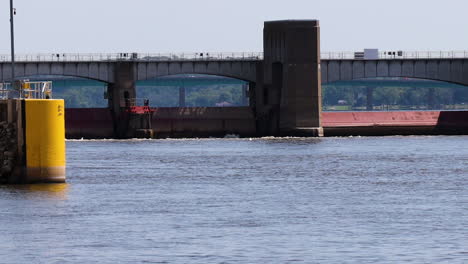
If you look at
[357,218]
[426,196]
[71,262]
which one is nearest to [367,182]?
[426,196]

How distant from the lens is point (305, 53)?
128500mm

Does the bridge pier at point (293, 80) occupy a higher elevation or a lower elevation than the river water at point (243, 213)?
higher

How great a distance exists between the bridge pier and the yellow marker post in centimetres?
7505

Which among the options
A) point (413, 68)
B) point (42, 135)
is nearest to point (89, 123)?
point (413, 68)

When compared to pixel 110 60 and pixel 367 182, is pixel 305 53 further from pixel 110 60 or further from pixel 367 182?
pixel 367 182

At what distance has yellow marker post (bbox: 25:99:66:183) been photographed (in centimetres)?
5425

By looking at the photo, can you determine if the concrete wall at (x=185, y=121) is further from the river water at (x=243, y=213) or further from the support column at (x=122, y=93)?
the river water at (x=243, y=213)

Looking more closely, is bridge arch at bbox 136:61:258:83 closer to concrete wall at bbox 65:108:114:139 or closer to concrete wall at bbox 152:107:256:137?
concrete wall at bbox 152:107:256:137

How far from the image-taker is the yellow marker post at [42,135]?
5425 cm

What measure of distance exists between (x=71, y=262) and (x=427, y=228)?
1294cm

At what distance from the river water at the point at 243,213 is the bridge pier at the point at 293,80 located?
4355 cm

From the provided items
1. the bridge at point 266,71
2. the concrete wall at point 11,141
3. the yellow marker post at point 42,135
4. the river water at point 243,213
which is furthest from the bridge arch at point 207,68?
the yellow marker post at point 42,135

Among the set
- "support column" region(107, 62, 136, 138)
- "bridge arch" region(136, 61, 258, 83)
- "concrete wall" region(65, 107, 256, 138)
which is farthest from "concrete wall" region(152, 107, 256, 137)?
"bridge arch" region(136, 61, 258, 83)

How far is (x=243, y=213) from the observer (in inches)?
1865
